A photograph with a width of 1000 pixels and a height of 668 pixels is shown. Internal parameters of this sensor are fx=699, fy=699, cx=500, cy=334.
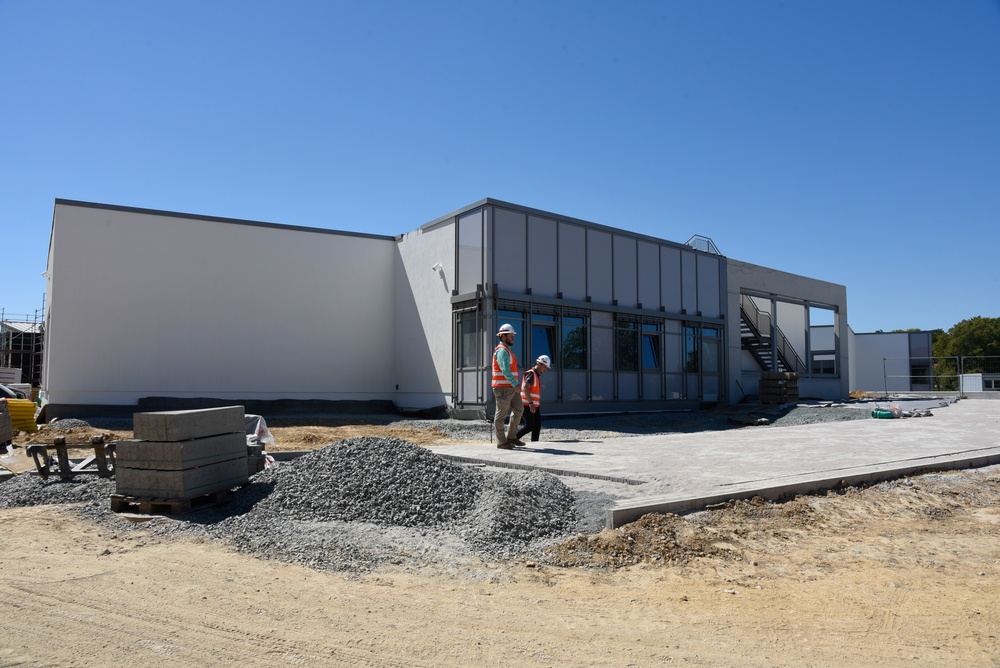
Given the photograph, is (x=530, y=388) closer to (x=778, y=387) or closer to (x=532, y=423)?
(x=532, y=423)

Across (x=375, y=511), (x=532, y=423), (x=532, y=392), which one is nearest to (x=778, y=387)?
(x=532, y=423)

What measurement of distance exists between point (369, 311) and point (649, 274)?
30.0 feet

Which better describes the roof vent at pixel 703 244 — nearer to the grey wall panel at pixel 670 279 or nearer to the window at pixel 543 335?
the grey wall panel at pixel 670 279

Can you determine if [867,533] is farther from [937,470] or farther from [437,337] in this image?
[437,337]

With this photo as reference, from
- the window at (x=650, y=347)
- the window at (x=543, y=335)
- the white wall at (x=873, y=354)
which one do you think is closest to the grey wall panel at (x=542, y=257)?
the window at (x=543, y=335)

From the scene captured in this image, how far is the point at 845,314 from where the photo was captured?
3306cm

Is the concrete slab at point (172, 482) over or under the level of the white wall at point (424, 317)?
under

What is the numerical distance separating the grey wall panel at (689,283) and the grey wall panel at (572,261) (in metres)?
4.90

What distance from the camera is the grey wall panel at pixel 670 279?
909 inches

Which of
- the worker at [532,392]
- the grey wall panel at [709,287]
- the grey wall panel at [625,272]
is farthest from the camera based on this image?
the grey wall panel at [709,287]

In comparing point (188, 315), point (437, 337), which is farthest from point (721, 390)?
point (188, 315)

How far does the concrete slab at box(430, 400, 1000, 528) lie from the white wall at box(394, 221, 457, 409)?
7365 mm

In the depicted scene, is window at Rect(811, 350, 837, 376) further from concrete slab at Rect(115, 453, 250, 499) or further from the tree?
the tree

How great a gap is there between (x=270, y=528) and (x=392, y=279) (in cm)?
1681
